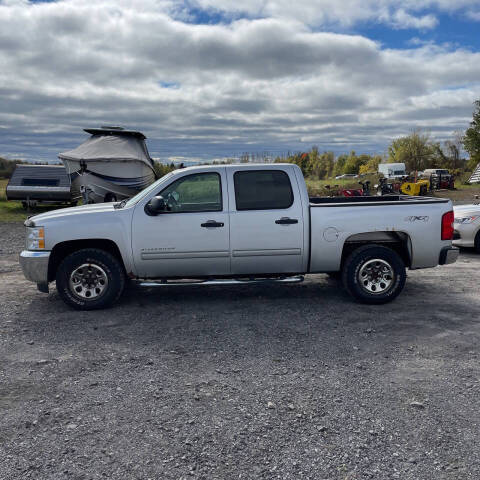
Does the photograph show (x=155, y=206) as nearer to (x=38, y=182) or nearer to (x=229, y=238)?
(x=229, y=238)

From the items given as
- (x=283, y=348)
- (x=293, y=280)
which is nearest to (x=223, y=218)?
(x=293, y=280)

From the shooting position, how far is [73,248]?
6.54 metres

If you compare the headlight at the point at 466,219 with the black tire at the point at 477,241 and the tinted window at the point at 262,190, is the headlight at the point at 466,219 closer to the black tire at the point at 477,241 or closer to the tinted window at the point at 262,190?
the black tire at the point at 477,241

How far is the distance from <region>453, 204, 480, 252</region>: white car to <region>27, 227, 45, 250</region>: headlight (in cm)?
853

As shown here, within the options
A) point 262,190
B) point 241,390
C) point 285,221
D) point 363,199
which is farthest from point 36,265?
point 363,199

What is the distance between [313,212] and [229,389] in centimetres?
301

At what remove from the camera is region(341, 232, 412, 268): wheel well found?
654 cm

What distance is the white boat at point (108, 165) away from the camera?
64.6 ft

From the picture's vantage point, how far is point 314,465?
10.0ft

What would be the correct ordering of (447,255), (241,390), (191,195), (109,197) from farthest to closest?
(109,197)
(447,255)
(191,195)
(241,390)

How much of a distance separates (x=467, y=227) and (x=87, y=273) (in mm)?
8204

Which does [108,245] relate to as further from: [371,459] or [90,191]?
[90,191]

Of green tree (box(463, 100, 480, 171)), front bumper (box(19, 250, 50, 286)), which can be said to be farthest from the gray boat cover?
green tree (box(463, 100, 480, 171))

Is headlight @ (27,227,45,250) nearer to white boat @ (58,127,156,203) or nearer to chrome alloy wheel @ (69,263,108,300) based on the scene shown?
chrome alloy wheel @ (69,263,108,300)
